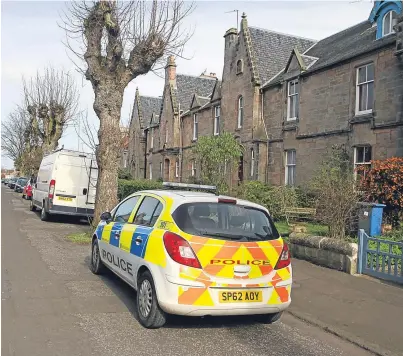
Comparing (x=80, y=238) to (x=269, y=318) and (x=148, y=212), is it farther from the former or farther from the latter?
(x=269, y=318)

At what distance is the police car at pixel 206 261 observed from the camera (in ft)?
16.7

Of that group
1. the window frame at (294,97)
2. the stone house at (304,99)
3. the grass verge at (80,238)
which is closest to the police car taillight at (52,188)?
the grass verge at (80,238)

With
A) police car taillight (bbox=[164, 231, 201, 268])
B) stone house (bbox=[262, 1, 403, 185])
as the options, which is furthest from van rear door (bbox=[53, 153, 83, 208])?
police car taillight (bbox=[164, 231, 201, 268])

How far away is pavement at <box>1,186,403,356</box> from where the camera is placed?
15.7ft

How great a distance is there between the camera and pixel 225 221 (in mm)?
5660

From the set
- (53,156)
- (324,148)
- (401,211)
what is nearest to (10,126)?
(53,156)

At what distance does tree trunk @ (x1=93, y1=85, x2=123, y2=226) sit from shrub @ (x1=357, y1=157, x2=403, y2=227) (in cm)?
720

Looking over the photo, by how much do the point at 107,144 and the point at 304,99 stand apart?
10229 millimetres

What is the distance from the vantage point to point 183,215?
18.0 feet

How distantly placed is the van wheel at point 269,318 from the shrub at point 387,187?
719cm

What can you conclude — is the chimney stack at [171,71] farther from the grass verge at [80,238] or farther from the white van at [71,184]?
the grass verge at [80,238]

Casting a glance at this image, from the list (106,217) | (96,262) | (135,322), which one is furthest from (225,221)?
(96,262)

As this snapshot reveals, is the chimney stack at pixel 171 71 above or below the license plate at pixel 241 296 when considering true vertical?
above

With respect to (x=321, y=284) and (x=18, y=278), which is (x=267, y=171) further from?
(x=18, y=278)
